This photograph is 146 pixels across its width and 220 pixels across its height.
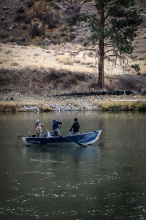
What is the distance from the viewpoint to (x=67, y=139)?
3284cm

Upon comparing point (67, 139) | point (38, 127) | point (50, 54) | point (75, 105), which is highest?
point (50, 54)

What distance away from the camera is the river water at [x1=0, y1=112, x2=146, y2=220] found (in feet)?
65.6

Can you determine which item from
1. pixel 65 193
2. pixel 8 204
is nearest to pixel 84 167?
A: pixel 65 193

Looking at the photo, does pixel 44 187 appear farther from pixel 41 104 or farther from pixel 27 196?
pixel 41 104

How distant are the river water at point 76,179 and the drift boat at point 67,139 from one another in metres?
0.42

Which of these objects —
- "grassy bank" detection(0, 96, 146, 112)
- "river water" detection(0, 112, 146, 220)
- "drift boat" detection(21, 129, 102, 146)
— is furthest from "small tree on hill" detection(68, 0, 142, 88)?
"drift boat" detection(21, 129, 102, 146)

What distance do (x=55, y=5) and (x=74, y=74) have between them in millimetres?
41767

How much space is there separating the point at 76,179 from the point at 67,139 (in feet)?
26.8

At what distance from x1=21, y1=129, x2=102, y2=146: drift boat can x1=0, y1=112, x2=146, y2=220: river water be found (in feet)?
1.38

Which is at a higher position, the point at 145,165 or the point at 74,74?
the point at 74,74

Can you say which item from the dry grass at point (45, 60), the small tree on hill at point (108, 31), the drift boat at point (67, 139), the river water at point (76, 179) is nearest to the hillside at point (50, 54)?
the dry grass at point (45, 60)

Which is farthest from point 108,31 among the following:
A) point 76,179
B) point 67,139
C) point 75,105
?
point 76,179

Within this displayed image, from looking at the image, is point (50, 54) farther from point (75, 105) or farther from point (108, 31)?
point (75, 105)

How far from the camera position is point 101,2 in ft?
195
